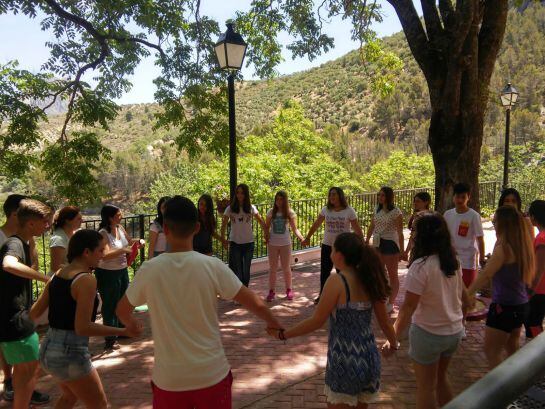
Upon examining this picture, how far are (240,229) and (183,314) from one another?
455 cm

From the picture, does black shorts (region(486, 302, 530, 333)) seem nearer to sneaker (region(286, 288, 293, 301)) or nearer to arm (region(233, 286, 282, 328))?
arm (region(233, 286, 282, 328))

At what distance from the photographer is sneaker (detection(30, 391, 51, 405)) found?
4035 millimetres

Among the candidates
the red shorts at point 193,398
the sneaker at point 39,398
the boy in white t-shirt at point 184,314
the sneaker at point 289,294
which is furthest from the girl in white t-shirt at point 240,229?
the red shorts at point 193,398

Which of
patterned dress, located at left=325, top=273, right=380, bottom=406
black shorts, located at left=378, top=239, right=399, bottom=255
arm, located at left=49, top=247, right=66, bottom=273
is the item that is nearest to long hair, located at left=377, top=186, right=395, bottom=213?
black shorts, located at left=378, top=239, right=399, bottom=255

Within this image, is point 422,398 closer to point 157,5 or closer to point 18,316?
point 18,316

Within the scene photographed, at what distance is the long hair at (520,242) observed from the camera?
355 cm

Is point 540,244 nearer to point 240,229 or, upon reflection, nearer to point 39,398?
point 240,229

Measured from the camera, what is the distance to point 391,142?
7844 centimetres

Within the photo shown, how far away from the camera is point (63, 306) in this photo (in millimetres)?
2836

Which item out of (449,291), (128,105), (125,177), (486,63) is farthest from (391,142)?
(449,291)

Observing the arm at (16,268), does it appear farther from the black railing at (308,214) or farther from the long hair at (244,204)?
the black railing at (308,214)

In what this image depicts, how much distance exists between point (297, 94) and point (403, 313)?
298 feet

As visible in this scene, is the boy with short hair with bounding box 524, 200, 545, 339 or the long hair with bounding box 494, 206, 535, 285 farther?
the boy with short hair with bounding box 524, 200, 545, 339

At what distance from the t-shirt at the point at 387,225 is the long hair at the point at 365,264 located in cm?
355
